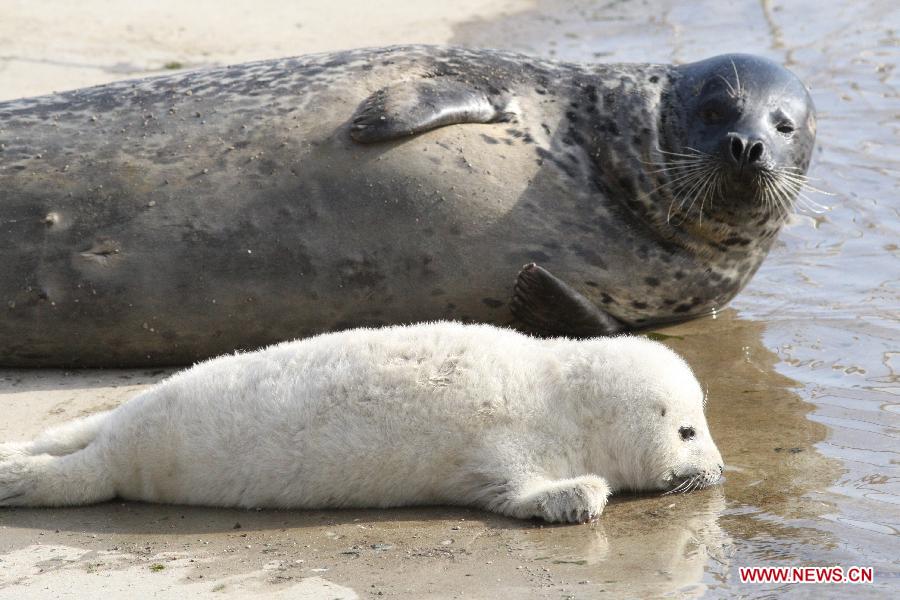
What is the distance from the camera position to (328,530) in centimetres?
372

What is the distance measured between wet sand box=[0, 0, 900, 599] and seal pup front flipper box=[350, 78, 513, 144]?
3.88ft

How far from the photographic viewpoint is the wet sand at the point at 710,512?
11.1ft

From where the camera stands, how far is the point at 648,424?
392 cm

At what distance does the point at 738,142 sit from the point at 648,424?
1995 mm

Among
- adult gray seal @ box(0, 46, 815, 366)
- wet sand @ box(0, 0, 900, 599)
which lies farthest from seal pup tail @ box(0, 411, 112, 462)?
Result: adult gray seal @ box(0, 46, 815, 366)

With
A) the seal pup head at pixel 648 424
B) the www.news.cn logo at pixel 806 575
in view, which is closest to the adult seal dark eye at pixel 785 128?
the seal pup head at pixel 648 424

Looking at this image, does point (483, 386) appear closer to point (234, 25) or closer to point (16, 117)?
point (16, 117)

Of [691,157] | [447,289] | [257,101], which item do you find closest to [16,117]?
[257,101]

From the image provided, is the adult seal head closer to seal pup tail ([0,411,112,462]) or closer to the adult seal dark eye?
the adult seal dark eye

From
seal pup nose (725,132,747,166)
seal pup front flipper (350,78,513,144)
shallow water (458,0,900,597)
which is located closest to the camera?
shallow water (458,0,900,597)

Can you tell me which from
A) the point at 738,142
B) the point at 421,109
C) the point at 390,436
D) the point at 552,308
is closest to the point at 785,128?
the point at 738,142

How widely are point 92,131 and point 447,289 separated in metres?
1.52

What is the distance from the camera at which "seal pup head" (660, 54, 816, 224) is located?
566 cm

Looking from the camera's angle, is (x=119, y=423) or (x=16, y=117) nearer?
(x=119, y=423)
